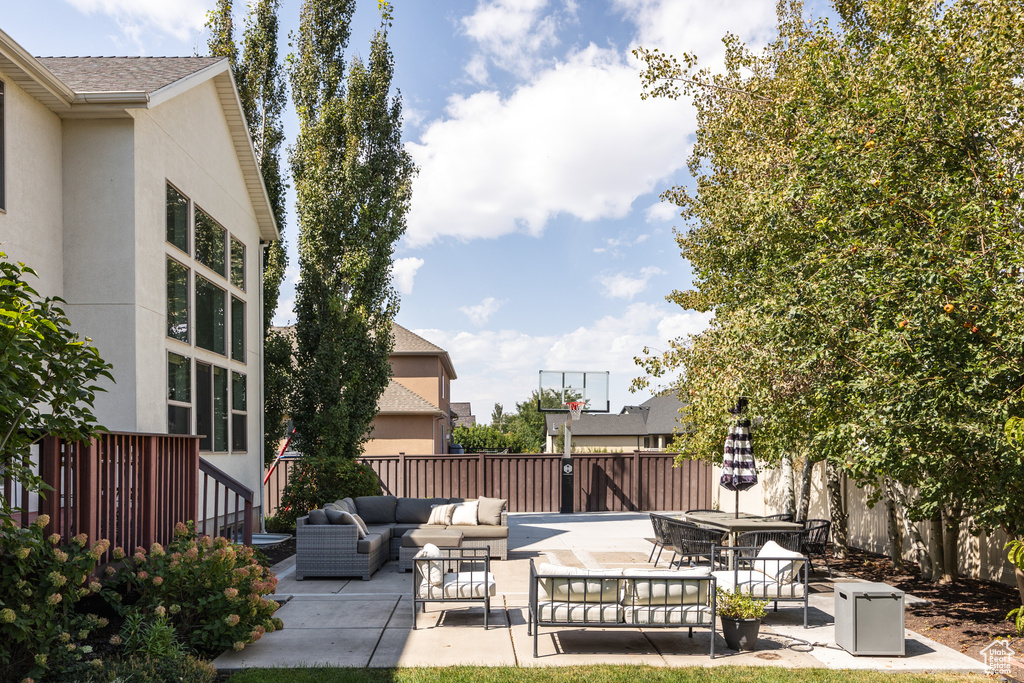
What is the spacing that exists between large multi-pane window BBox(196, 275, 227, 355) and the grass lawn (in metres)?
7.40

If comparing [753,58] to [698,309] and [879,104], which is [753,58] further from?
[879,104]

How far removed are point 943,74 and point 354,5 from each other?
1448 centimetres

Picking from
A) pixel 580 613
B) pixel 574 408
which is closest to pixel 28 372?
pixel 580 613

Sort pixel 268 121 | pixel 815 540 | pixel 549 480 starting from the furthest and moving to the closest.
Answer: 1. pixel 549 480
2. pixel 268 121
3. pixel 815 540

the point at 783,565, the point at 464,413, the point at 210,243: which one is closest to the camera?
the point at 783,565

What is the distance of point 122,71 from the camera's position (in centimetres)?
1136

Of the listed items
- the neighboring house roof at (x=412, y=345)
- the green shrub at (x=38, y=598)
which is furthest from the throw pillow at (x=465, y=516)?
the neighboring house roof at (x=412, y=345)

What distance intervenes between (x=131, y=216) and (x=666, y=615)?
821 cm

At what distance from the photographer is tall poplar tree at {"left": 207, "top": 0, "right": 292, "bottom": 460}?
56.6 feet

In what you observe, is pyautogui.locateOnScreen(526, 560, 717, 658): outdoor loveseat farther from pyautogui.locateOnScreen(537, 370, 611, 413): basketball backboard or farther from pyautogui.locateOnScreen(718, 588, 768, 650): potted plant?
pyautogui.locateOnScreen(537, 370, 611, 413): basketball backboard

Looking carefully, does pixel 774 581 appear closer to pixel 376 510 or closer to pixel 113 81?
pixel 376 510

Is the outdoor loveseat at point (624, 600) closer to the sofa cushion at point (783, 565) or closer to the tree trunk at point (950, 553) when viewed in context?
the sofa cushion at point (783, 565)

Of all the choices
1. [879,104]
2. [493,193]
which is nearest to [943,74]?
[879,104]

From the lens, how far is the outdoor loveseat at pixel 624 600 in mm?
7090
